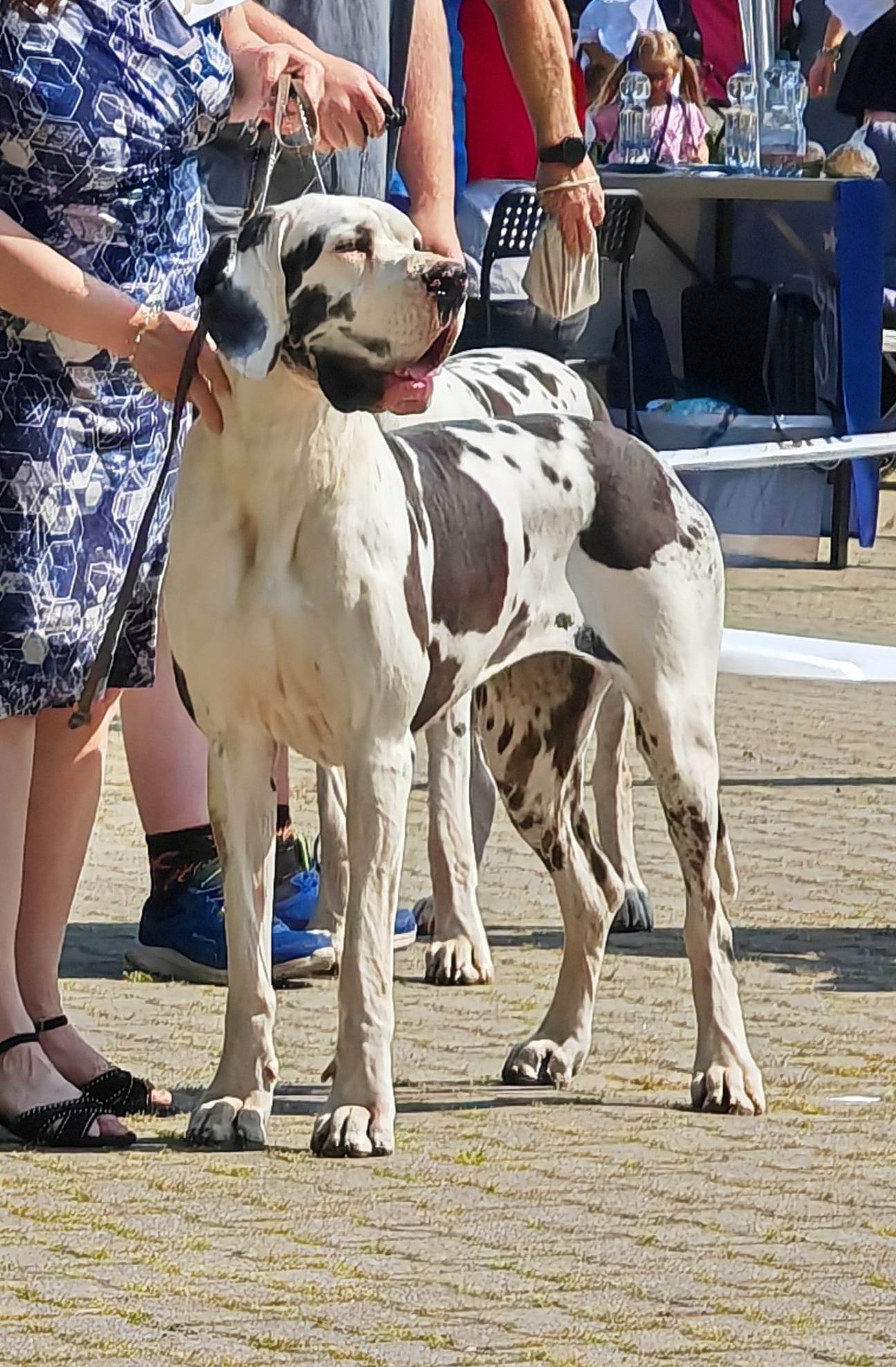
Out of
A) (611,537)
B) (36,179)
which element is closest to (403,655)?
(611,537)

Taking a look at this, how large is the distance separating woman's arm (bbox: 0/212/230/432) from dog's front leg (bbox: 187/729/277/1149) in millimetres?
681

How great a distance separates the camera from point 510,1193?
4.24m

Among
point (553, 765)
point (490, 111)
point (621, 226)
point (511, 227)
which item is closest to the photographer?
point (553, 765)

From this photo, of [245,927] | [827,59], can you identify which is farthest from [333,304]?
[827,59]

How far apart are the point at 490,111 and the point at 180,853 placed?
5507 millimetres

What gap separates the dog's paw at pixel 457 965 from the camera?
230 inches

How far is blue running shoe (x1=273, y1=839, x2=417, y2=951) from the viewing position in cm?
614

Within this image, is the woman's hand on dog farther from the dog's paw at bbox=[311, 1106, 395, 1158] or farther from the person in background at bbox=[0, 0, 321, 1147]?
the dog's paw at bbox=[311, 1106, 395, 1158]

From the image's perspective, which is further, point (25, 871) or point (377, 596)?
point (25, 871)

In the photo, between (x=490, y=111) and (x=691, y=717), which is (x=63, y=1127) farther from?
(x=490, y=111)

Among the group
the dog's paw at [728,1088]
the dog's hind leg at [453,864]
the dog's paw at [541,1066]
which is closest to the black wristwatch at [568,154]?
the dog's hind leg at [453,864]

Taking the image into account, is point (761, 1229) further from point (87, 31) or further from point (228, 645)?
point (87, 31)

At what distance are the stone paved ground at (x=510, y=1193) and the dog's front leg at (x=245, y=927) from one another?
10cm

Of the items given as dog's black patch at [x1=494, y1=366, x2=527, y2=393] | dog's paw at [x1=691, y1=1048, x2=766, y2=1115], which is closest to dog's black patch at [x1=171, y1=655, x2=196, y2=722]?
dog's paw at [x1=691, y1=1048, x2=766, y2=1115]
